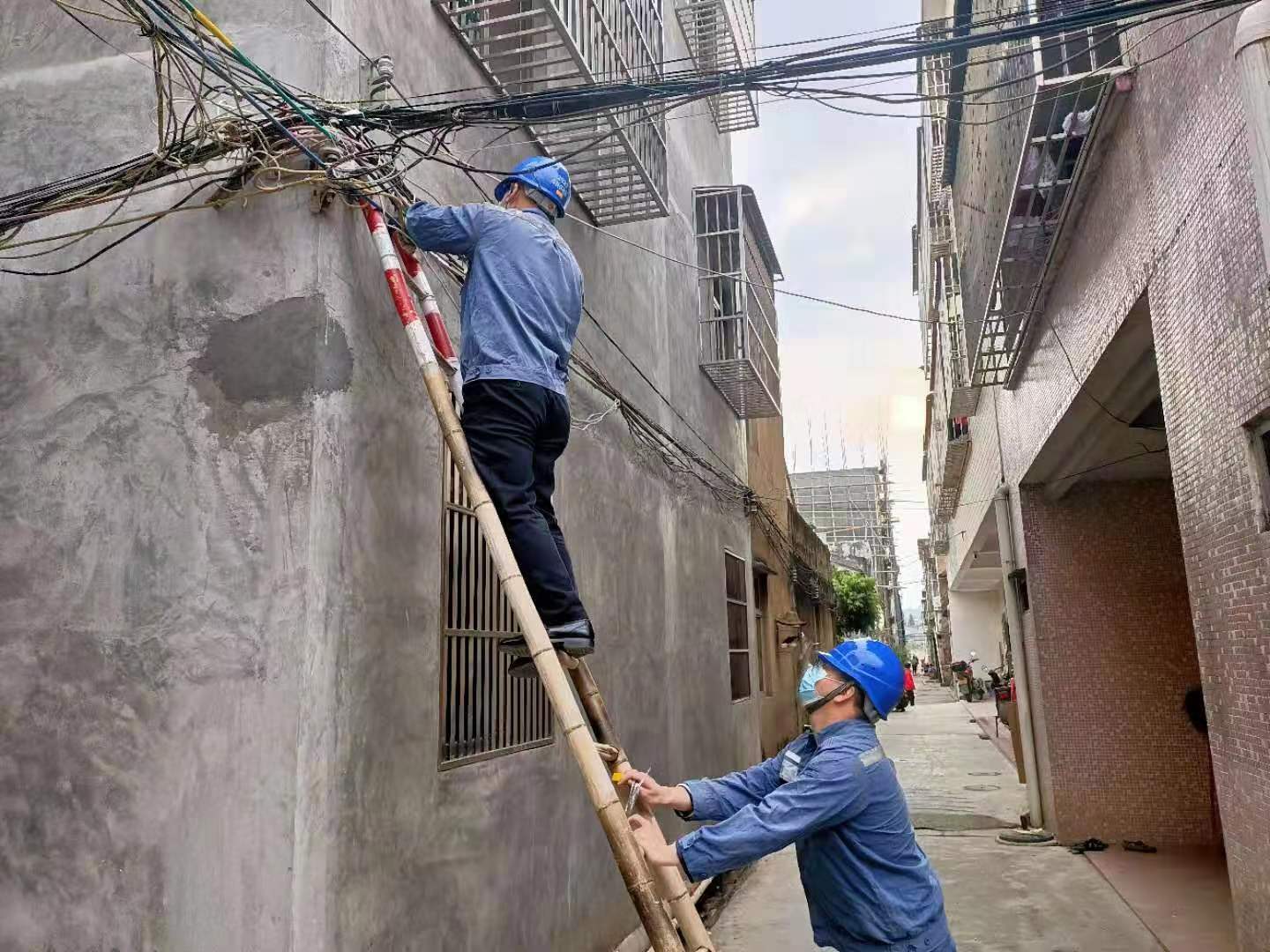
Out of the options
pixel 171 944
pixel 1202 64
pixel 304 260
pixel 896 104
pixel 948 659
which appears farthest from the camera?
pixel 948 659

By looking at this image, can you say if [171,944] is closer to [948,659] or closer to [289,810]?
[289,810]

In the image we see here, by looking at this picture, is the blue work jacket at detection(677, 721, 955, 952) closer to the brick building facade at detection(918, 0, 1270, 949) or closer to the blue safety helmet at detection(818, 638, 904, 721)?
the blue safety helmet at detection(818, 638, 904, 721)

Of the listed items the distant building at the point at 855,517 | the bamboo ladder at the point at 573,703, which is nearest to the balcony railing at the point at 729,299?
the bamboo ladder at the point at 573,703

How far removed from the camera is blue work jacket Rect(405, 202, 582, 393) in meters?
3.42

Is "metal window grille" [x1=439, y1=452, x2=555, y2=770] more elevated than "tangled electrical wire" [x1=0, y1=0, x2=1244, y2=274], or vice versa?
"tangled electrical wire" [x1=0, y1=0, x2=1244, y2=274]

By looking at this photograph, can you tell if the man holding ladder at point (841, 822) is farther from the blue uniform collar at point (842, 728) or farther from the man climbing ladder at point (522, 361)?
the man climbing ladder at point (522, 361)

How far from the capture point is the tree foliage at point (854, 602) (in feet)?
130

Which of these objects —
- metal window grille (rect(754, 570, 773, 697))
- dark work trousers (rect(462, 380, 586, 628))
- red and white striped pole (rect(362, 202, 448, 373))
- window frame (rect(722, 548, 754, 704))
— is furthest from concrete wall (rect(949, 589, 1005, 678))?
red and white striped pole (rect(362, 202, 448, 373))

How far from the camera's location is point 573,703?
2.68 metres

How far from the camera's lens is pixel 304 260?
3.59m

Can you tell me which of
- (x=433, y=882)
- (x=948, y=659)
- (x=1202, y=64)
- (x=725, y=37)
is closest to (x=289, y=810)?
(x=433, y=882)

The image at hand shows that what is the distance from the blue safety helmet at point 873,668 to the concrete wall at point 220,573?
1666 millimetres

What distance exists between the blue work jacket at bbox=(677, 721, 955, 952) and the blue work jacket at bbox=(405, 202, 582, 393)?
155cm

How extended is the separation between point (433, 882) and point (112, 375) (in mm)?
2271
